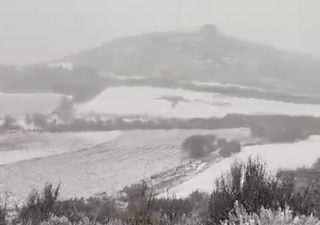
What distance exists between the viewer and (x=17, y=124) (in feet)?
166

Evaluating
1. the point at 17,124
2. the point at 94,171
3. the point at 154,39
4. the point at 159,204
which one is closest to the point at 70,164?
the point at 94,171

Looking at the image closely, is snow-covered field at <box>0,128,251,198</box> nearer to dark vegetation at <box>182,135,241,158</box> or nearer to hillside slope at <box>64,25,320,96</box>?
dark vegetation at <box>182,135,241,158</box>

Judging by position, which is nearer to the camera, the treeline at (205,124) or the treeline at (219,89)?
the treeline at (205,124)

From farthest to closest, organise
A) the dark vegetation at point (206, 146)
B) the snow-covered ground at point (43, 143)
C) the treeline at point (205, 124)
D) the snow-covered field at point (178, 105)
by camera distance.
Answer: the snow-covered field at point (178, 105), the treeline at point (205, 124), the dark vegetation at point (206, 146), the snow-covered ground at point (43, 143)

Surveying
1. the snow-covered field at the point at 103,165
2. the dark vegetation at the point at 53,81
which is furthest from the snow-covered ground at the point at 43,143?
the dark vegetation at the point at 53,81

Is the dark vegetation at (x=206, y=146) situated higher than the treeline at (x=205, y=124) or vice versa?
the treeline at (x=205, y=124)

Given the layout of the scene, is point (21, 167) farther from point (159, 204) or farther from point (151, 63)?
point (151, 63)

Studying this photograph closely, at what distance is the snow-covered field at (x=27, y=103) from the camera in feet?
186

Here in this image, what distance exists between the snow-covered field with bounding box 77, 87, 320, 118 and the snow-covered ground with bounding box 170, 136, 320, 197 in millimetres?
13545

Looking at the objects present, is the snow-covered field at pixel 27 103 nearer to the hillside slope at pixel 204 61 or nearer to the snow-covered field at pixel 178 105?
the snow-covered field at pixel 178 105

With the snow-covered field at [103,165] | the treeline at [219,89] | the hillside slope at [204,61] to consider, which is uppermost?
the hillside slope at [204,61]

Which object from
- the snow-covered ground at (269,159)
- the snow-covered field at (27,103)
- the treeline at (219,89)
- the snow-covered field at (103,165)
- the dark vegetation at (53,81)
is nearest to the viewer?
the snow-covered ground at (269,159)

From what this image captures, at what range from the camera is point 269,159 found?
131ft

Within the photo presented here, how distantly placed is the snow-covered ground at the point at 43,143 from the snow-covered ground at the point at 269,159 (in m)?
11.3
